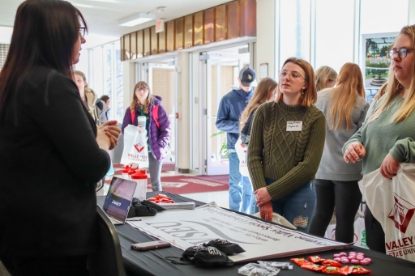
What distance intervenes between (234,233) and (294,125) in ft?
2.63

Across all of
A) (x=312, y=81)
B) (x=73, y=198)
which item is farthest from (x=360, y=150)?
(x=73, y=198)

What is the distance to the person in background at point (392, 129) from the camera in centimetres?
185

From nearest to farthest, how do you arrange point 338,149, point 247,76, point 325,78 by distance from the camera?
point 338,149 < point 325,78 < point 247,76

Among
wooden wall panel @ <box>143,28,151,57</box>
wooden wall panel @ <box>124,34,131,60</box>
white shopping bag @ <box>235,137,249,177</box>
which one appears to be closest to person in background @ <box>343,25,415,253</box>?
white shopping bag @ <box>235,137,249,177</box>

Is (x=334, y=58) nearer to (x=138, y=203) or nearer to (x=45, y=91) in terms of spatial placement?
(x=138, y=203)

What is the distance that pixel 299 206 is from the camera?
238 centimetres

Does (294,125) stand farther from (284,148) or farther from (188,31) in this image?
(188,31)

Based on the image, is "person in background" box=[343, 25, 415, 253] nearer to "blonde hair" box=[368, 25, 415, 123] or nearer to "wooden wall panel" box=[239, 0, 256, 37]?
"blonde hair" box=[368, 25, 415, 123]

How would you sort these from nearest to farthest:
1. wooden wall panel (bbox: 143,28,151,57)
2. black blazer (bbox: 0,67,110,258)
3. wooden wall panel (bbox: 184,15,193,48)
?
black blazer (bbox: 0,67,110,258), wooden wall panel (bbox: 184,15,193,48), wooden wall panel (bbox: 143,28,151,57)

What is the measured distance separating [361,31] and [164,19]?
4.63 meters

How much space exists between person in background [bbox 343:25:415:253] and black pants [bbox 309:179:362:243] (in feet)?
3.61

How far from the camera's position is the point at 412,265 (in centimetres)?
146

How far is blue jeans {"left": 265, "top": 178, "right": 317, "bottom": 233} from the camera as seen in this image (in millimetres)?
2354

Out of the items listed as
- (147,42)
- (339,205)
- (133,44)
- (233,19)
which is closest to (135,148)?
(339,205)
